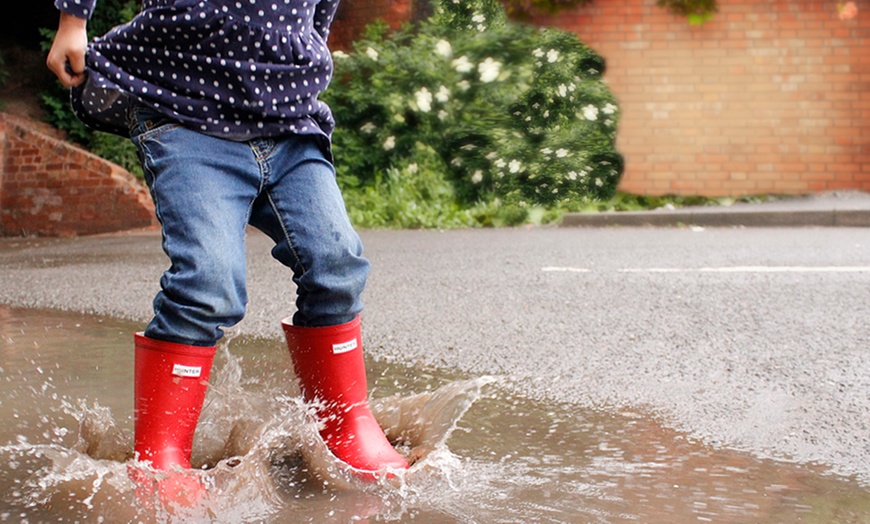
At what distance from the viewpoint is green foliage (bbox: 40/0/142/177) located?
10797 millimetres

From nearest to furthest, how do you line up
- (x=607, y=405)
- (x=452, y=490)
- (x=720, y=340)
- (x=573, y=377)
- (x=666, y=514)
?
(x=666, y=514) → (x=452, y=490) → (x=607, y=405) → (x=573, y=377) → (x=720, y=340)

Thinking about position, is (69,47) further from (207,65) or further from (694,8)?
(694,8)

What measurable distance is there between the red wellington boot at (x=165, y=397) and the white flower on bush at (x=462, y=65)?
9174 mm

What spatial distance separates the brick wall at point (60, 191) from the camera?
32.3 ft

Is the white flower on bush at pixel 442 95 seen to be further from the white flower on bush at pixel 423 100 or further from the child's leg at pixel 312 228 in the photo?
the child's leg at pixel 312 228

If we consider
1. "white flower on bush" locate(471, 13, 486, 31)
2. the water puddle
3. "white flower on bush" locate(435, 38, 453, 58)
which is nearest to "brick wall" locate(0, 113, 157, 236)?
"white flower on bush" locate(435, 38, 453, 58)

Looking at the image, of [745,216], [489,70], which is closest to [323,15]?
[745,216]

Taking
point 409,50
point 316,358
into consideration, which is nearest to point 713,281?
point 316,358

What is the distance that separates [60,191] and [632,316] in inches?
292

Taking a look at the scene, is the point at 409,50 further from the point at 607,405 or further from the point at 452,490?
the point at 452,490

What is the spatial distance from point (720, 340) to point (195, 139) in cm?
218

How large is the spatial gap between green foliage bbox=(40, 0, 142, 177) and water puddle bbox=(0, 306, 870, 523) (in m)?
8.34

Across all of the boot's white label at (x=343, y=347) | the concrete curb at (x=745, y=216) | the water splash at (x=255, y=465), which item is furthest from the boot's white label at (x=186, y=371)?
the concrete curb at (x=745, y=216)

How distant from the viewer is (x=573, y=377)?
10.0 ft
